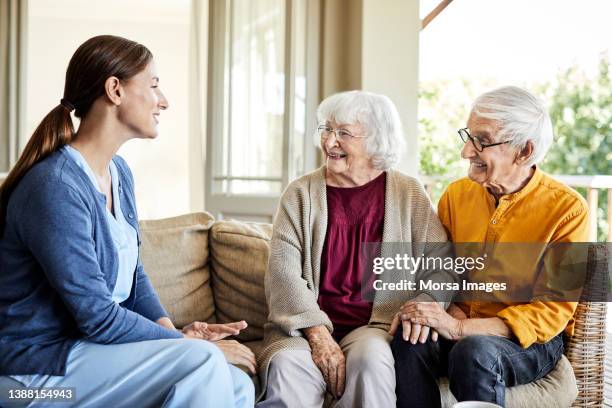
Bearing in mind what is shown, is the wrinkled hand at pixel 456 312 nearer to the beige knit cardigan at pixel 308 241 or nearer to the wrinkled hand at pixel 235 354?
the beige knit cardigan at pixel 308 241

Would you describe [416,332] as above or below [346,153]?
A: below

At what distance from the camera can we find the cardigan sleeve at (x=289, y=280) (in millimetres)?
1952

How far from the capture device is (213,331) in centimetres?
173

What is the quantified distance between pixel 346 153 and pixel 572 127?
5238 mm

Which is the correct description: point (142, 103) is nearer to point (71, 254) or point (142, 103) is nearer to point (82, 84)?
point (82, 84)

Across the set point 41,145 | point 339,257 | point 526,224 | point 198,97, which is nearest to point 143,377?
point 41,145

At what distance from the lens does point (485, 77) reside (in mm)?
7273

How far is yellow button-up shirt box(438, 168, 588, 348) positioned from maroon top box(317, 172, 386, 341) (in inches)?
9.9

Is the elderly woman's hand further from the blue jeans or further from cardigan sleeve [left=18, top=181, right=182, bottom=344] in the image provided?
cardigan sleeve [left=18, top=181, right=182, bottom=344]

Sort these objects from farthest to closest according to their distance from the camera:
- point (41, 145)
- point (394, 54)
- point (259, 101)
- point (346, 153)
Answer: point (259, 101)
point (394, 54)
point (346, 153)
point (41, 145)

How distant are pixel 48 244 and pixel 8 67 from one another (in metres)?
3.74

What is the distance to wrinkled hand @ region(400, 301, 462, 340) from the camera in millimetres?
1830

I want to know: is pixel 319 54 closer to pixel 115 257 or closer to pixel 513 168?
pixel 513 168

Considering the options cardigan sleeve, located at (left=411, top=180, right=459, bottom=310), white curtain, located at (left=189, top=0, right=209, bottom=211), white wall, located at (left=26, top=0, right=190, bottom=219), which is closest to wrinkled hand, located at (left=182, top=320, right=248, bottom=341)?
cardigan sleeve, located at (left=411, top=180, right=459, bottom=310)
